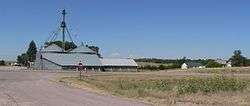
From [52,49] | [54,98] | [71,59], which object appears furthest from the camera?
[52,49]

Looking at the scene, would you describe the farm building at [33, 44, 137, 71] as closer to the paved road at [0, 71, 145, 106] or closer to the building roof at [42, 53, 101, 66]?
the building roof at [42, 53, 101, 66]

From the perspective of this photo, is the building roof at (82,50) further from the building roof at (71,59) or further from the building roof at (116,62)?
the building roof at (71,59)

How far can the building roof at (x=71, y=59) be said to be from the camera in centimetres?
12286

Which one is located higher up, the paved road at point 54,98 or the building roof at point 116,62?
the building roof at point 116,62

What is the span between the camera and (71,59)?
12556cm

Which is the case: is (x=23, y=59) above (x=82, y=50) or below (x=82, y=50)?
above

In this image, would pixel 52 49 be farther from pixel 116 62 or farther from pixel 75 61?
pixel 116 62

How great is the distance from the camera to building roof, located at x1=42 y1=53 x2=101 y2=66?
123 m

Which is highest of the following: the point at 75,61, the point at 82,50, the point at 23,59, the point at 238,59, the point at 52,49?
the point at 23,59

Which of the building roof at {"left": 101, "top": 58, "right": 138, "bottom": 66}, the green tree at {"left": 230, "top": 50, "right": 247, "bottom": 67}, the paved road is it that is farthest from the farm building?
the paved road

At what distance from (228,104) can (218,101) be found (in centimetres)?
130

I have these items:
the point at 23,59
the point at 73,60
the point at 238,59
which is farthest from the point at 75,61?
the point at 23,59

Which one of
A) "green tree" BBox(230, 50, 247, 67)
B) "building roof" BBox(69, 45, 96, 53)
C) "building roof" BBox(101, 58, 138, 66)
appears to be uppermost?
"building roof" BBox(69, 45, 96, 53)

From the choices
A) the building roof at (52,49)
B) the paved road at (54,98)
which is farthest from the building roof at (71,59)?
the paved road at (54,98)
